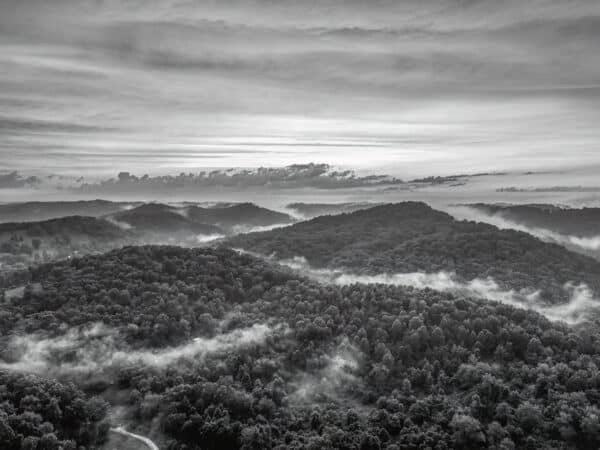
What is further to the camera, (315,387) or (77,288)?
(77,288)

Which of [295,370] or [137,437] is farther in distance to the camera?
[295,370]

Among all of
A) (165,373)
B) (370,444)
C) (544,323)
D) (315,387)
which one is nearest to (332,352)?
(315,387)

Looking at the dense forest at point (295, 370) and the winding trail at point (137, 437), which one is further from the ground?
the dense forest at point (295, 370)

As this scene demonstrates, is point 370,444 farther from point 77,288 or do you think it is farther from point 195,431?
point 77,288

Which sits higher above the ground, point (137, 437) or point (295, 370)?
point (295, 370)

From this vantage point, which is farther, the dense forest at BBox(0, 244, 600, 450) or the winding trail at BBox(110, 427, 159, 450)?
the dense forest at BBox(0, 244, 600, 450)

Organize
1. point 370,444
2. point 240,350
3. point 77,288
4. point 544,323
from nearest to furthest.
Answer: point 370,444 → point 240,350 → point 544,323 → point 77,288

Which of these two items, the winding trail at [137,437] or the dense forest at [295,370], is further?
the dense forest at [295,370]

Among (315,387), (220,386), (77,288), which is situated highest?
(77,288)
